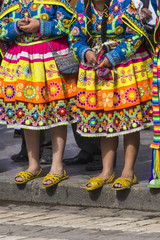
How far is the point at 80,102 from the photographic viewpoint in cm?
592

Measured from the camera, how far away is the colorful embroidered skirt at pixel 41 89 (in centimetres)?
602

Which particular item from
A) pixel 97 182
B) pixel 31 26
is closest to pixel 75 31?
pixel 31 26

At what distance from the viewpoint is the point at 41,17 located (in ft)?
19.8

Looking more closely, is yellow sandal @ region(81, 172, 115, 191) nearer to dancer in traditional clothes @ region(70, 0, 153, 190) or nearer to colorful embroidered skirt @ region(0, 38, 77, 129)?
dancer in traditional clothes @ region(70, 0, 153, 190)

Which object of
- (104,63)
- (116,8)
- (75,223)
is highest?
(116,8)

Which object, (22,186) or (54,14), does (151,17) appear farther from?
(22,186)

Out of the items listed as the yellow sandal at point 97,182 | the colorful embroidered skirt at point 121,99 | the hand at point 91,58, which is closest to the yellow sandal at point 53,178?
the yellow sandal at point 97,182

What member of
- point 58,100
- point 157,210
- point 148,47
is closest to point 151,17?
point 148,47

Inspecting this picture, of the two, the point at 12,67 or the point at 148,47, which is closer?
the point at 148,47

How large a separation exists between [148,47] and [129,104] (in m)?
0.52

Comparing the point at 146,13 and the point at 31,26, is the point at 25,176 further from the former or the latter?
the point at 146,13

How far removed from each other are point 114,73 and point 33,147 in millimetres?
1117

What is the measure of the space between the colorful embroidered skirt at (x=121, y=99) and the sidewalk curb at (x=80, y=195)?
20.4 inches

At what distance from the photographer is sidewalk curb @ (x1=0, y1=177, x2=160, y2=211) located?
5.67m
